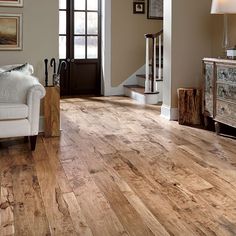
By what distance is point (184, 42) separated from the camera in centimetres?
522

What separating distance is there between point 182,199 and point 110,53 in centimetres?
560

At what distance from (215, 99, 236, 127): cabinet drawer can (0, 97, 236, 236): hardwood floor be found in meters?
0.22

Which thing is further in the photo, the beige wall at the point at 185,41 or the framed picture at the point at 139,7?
the framed picture at the point at 139,7

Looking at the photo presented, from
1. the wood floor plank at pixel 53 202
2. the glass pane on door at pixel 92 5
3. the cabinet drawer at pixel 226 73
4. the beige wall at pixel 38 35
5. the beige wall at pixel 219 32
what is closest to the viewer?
the wood floor plank at pixel 53 202

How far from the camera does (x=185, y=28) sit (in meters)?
5.19

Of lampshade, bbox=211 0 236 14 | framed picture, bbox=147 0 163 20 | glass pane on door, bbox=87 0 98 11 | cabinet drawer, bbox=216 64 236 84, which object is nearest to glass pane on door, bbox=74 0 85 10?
glass pane on door, bbox=87 0 98 11

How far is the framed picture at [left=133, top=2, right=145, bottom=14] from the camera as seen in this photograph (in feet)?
25.7

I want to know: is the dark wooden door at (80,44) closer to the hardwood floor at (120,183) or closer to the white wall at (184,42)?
the white wall at (184,42)

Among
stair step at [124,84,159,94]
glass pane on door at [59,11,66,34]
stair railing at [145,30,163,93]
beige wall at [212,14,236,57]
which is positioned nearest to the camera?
beige wall at [212,14,236,57]

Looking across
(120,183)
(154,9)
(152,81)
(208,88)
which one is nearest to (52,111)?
(120,183)

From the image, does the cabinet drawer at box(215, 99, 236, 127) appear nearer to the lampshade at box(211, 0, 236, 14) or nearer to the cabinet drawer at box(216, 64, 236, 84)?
the cabinet drawer at box(216, 64, 236, 84)

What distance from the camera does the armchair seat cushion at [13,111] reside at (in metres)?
3.62

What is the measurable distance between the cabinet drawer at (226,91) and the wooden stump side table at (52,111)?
72.0 inches

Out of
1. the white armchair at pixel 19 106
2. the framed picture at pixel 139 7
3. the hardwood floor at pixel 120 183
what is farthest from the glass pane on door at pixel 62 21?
the white armchair at pixel 19 106
